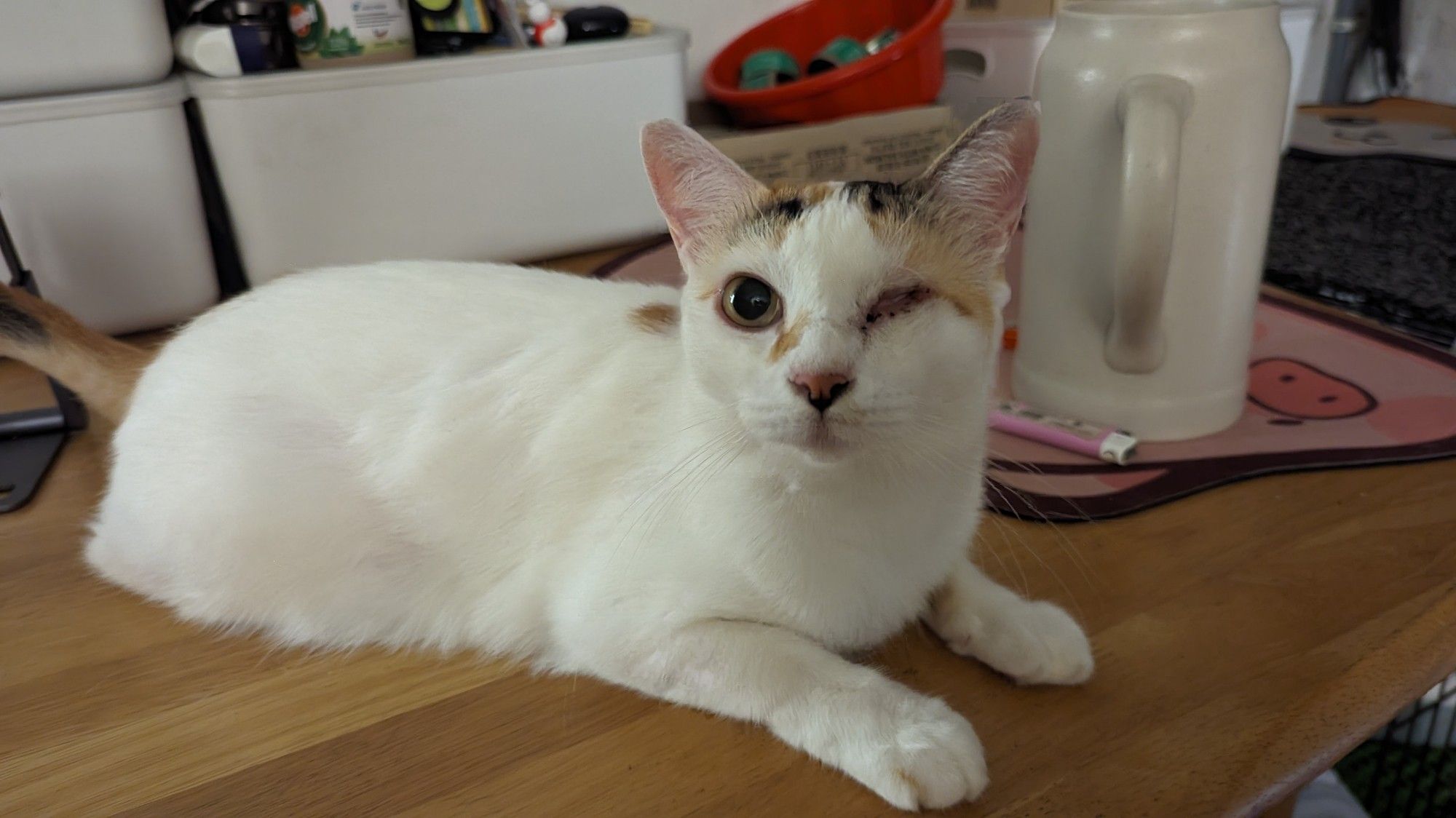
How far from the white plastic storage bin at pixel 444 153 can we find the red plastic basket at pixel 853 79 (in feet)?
0.66

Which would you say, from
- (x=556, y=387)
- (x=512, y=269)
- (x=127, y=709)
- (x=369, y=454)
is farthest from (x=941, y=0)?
(x=127, y=709)

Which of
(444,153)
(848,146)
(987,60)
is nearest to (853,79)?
(848,146)

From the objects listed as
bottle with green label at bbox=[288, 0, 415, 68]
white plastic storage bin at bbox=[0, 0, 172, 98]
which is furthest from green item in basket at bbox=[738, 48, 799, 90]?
white plastic storage bin at bbox=[0, 0, 172, 98]

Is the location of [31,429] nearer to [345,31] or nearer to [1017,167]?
[345,31]

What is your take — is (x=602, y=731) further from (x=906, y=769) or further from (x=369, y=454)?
(x=369, y=454)

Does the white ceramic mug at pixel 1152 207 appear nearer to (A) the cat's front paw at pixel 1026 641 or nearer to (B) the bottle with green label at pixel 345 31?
(A) the cat's front paw at pixel 1026 641

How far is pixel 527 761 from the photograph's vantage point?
2.08 feet

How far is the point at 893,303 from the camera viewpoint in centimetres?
63

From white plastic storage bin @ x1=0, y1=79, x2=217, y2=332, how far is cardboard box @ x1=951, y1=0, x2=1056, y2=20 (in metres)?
1.53

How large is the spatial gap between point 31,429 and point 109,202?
304 millimetres

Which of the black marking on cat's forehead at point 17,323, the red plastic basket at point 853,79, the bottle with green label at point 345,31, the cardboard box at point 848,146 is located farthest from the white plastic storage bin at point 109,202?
the red plastic basket at point 853,79

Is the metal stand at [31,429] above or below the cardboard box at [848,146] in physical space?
below

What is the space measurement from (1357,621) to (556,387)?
66cm

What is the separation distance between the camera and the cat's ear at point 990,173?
631 mm
